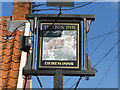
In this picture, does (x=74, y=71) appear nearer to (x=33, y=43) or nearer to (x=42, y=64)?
(x=42, y=64)

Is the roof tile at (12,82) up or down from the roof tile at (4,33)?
down

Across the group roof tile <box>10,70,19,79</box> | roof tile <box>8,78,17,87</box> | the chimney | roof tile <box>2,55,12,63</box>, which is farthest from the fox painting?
the chimney

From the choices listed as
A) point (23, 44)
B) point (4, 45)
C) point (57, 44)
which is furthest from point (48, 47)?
point (4, 45)

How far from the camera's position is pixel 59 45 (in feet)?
19.6

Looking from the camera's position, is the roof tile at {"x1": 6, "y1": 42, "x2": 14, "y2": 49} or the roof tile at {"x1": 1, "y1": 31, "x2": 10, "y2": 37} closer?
Answer: the roof tile at {"x1": 6, "y1": 42, "x2": 14, "y2": 49}

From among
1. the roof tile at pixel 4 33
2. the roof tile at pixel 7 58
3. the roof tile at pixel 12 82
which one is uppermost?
the roof tile at pixel 4 33

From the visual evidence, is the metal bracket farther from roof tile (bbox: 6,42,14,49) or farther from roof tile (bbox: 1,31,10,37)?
roof tile (bbox: 1,31,10,37)

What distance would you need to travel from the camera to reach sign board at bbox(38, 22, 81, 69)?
5828 millimetres

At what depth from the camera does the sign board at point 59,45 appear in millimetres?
5828

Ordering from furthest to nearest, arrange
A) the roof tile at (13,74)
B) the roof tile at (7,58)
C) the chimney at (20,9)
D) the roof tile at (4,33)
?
the chimney at (20,9)
the roof tile at (4,33)
the roof tile at (7,58)
the roof tile at (13,74)

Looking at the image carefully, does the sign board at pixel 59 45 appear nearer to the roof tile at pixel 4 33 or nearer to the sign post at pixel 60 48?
the sign post at pixel 60 48

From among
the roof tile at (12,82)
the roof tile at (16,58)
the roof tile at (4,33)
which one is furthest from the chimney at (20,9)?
the roof tile at (12,82)

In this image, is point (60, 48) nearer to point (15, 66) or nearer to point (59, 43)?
A: point (59, 43)

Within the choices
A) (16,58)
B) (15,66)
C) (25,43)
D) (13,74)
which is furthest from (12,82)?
(25,43)
